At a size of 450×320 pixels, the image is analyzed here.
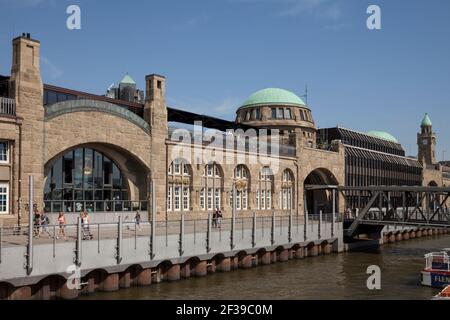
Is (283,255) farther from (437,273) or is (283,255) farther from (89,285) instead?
(89,285)

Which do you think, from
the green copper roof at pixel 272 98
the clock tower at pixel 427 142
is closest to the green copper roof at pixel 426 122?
the clock tower at pixel 427 142

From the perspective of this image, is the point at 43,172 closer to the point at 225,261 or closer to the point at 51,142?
the point at 51,142

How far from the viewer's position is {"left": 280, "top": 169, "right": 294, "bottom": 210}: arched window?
59.3m

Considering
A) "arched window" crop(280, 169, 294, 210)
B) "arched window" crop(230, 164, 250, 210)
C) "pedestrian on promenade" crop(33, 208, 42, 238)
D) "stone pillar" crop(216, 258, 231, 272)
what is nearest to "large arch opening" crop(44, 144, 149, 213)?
"pedestrian on promenade" crop(33, 208, 42, 238)

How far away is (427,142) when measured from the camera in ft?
424

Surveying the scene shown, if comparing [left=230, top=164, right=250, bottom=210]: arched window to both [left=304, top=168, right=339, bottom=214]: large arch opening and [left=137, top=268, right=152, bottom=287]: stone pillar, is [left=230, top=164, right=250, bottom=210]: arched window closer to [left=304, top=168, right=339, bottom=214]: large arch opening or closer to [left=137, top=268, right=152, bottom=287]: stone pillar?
[left=304, top=168, right=339, bottom=214]: large arch opening

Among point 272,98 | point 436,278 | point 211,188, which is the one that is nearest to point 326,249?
point 211,188

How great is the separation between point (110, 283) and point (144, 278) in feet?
8.13

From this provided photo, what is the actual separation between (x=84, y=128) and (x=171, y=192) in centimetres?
1085

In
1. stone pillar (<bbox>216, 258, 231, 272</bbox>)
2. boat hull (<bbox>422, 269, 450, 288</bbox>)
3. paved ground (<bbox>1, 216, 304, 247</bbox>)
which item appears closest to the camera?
paved ground (<bbox>1, 216, 304, 247</bbox>)

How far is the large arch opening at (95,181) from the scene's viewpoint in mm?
36378

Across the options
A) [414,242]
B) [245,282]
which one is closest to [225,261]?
[245,282]

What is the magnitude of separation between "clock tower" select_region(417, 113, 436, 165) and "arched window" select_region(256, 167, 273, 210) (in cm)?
8119

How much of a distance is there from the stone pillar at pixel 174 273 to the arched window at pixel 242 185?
70.5 feet
